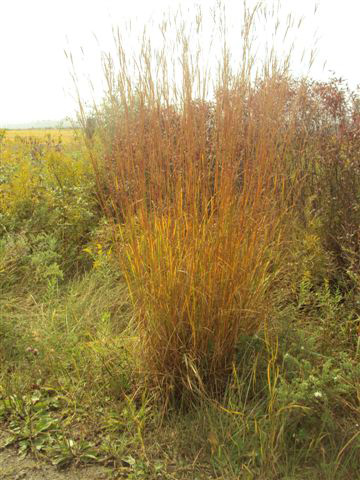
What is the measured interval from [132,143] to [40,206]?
2.86m

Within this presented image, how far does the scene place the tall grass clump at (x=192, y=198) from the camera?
208 centimetres

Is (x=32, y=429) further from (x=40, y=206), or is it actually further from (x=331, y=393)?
(x=40, y=206)

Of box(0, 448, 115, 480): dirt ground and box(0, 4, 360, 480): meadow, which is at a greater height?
box(0, 4, 360, 480): meadow

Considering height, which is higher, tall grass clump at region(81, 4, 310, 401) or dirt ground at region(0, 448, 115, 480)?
tall grass clump at region(81, 4, 310, 401)

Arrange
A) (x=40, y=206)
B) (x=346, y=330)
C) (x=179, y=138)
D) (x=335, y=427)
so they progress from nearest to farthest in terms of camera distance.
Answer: (x=335, y=427), (x=179, y=138), (x=346, y=330), (x=40, y=206)

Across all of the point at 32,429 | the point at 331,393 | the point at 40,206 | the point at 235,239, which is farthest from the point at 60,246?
the point at 331,393

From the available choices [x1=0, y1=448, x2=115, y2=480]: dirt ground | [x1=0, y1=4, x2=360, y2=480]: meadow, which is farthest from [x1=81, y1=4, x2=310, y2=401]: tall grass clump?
[x1=0, y1=448, x2=115, y2=480]: dirt ground

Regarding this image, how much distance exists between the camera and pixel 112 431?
→ 2.12m

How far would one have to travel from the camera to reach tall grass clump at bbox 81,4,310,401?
2.08 metres

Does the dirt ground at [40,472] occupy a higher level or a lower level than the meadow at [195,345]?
lower

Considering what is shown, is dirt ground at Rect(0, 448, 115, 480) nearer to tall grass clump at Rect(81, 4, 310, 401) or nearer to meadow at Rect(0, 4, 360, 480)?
meadow at Rect(0, 4, 360, 480)

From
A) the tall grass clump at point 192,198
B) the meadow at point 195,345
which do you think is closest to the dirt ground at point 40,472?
the meadow at point 195,345

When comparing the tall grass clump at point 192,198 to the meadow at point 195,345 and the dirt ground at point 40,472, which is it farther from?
the dirt ground at point 40,472

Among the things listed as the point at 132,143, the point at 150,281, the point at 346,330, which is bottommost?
the point at 346,330
